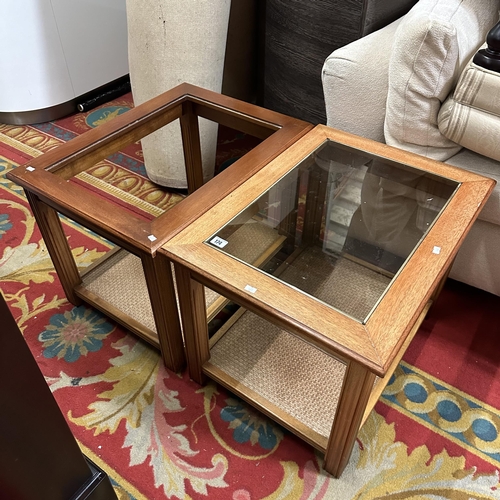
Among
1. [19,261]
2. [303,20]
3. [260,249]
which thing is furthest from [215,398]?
[303,20]

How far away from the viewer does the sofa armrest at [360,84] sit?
0.95 meters

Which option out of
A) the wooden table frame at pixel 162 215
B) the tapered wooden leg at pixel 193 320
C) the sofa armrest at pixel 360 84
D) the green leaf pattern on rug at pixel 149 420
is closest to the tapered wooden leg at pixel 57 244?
the wooden table frame at pixel 162 215

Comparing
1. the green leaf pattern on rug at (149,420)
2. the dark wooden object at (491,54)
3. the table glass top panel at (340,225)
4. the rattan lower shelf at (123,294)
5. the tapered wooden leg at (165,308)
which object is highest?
the dark wooden object at (491,54)

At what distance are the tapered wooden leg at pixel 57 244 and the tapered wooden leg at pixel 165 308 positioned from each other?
264 mm

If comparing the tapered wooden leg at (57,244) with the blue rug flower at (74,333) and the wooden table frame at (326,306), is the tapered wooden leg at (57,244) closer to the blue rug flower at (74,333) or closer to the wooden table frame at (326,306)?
the blue rug flower at (74,333)

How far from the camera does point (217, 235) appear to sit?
2.32 feet

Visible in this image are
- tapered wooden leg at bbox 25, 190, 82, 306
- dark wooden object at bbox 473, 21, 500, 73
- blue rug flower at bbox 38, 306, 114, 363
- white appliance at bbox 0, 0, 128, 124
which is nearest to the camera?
dark wooden object at bbox 473, 21, 500, 73

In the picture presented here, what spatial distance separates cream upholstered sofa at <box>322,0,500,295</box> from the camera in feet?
2.70

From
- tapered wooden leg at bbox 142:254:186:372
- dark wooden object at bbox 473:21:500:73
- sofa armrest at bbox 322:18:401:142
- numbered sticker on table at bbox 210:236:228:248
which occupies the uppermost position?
dark wooden object at bbox 473:21:500:73

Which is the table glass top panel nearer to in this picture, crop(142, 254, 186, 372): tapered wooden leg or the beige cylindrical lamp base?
crop(142, 254, 186, 372): tapered wooden leg

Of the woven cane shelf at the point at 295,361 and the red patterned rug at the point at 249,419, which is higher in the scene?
the woven cane shelf at the point at 295,361

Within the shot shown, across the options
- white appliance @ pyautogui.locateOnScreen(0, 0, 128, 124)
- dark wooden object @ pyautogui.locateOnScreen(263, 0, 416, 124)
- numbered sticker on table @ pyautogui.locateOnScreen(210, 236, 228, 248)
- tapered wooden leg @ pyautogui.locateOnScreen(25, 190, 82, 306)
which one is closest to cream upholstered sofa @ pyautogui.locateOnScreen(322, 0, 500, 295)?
dark wooden object @ pyautogui.locateOnScreen(263, 0, 416, 124)

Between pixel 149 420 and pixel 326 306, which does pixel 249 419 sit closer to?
pixel 149 420

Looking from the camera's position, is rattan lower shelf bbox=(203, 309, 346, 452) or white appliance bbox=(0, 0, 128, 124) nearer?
rattan lower shelf bbox=(203, 309, 346, 452)
